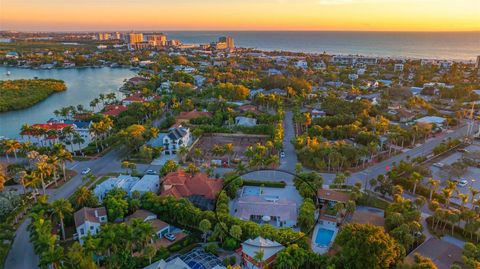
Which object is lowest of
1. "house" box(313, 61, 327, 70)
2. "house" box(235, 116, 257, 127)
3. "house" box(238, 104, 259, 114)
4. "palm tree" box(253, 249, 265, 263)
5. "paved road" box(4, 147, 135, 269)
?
"paved road" box(4, 147, 135, 269)

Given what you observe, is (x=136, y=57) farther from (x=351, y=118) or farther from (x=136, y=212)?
(x=136, y=212)

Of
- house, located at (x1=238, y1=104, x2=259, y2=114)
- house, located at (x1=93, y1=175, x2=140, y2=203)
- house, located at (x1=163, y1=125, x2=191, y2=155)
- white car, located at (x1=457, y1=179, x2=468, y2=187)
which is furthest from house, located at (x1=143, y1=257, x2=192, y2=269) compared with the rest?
house, located at (x1=238, y1=104, x2=259, y2=114)

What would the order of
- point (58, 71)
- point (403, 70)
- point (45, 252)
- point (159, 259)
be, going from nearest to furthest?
point (45, 252), point (159, 259), point (403, 70), point (58, 71)

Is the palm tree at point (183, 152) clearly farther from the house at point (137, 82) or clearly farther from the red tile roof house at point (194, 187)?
the house at point (137, 82)

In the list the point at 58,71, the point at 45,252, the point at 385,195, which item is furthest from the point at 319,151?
the point at 58,71

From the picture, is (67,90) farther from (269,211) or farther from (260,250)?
(260,250)

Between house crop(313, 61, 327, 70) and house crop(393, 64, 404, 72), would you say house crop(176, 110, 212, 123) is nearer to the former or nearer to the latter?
house crop(313, 61, 327, 70)

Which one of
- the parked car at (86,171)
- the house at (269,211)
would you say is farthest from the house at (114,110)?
the house at (269,211)
